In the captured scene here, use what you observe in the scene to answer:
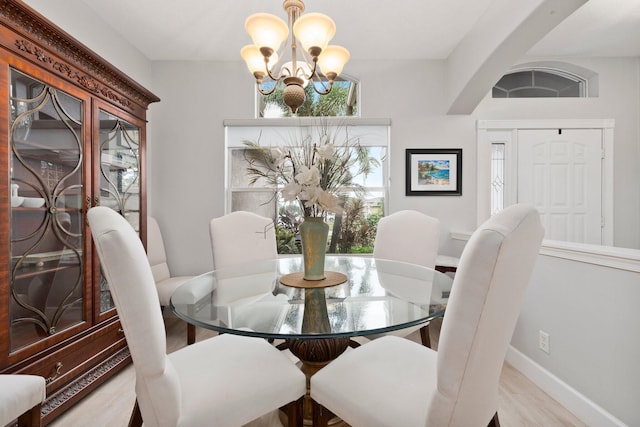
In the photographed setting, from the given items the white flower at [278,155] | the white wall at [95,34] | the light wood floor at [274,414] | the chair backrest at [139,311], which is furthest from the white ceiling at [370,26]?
the light wood floor at [274,414]

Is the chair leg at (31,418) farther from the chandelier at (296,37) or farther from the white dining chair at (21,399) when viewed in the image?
the chandelier at (296,37)

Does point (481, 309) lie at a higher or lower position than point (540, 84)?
lower

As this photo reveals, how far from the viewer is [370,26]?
2.71m

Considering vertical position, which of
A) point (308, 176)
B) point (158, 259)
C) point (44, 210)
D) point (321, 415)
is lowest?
point (321, 415)

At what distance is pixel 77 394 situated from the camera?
176cm

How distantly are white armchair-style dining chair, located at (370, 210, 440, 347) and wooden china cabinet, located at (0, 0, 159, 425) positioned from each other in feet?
6.47

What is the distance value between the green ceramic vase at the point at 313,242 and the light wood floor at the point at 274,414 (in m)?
0.83

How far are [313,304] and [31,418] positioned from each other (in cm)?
125

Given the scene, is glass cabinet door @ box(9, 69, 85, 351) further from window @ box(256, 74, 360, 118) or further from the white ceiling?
window @ box(256, 74, 360, 118)

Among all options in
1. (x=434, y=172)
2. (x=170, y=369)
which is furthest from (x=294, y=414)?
(x=434, y=172)

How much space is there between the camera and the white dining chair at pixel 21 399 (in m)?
1.12

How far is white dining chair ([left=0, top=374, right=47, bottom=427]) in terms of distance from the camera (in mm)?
1121

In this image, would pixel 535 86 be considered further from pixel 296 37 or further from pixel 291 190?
pixel 291 190

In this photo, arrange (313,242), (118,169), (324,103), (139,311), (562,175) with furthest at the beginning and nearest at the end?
(324,103), (562,175), (118,169), (313,242), (139,311)
